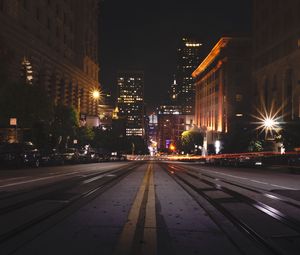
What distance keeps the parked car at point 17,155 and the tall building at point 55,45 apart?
1099cm

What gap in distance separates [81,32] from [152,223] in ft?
331

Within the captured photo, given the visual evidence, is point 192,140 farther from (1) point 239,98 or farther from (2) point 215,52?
(1) point 239,98

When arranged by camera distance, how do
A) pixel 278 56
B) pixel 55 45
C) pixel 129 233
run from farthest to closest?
pixel 55 45 → pixel 278 56 → pixel 129 233

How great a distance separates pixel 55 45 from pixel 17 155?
184 ft

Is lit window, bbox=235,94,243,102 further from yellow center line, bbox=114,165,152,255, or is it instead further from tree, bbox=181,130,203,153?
yellow center line, bbox=114,165,152,255

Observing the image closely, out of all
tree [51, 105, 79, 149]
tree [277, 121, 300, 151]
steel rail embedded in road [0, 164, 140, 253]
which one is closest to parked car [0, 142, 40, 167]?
steel rail embedded in road [0, 164, 140, 253]

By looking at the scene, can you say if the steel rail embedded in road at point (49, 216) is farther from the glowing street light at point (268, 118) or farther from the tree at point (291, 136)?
the glowing street light at point (268, 118)

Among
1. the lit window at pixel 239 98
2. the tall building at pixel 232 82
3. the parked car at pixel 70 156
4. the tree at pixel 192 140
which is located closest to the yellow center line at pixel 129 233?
the parked car at pixel 70 156

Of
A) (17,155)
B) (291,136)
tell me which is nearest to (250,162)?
(291,136)

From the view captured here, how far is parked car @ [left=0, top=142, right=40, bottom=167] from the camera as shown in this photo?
97.9 ft

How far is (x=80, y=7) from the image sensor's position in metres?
105

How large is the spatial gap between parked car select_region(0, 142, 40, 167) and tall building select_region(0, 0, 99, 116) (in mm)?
10985

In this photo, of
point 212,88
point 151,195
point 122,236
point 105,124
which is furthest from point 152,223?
point 105,124

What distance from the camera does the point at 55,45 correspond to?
8281 cm
